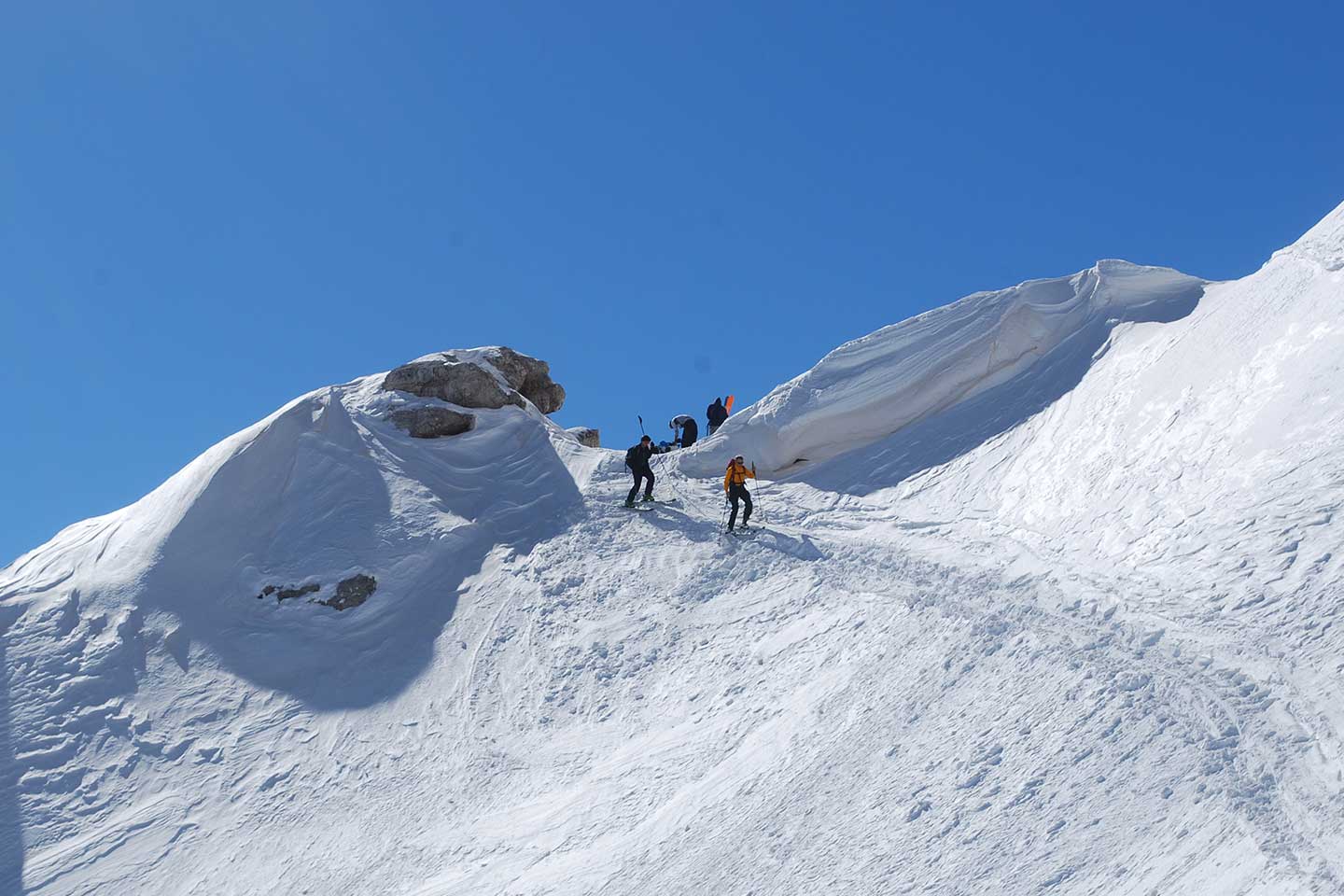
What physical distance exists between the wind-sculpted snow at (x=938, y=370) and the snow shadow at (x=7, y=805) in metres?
13.1

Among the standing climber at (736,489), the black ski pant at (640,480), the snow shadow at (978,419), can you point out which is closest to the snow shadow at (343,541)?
the black ski pant at (640,480)

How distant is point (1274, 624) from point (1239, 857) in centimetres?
395

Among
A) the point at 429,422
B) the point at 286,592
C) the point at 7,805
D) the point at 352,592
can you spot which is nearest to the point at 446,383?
the point at 429,422

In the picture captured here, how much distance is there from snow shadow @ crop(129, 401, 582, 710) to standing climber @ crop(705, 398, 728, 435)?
4375mm

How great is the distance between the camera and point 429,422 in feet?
84.6

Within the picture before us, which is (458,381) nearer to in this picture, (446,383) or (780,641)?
(446,383)

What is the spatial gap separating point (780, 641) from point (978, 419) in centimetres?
880

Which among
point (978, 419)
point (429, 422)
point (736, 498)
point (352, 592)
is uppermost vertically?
point (429, 422)

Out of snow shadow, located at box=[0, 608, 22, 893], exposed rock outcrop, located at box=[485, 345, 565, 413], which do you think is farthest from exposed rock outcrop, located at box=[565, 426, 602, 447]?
snow shadow, located at box=[0, 608, 22, 893]

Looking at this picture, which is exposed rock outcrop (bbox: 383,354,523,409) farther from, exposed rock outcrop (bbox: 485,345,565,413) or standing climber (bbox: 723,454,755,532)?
standing climber (bbox: 723,454,755,532)

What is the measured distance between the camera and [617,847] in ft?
44.7

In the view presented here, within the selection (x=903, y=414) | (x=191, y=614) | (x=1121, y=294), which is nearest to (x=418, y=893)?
(x=191, y=614)

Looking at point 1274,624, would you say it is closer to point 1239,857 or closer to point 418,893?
point 1239,857

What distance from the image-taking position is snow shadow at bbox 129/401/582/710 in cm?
1986
